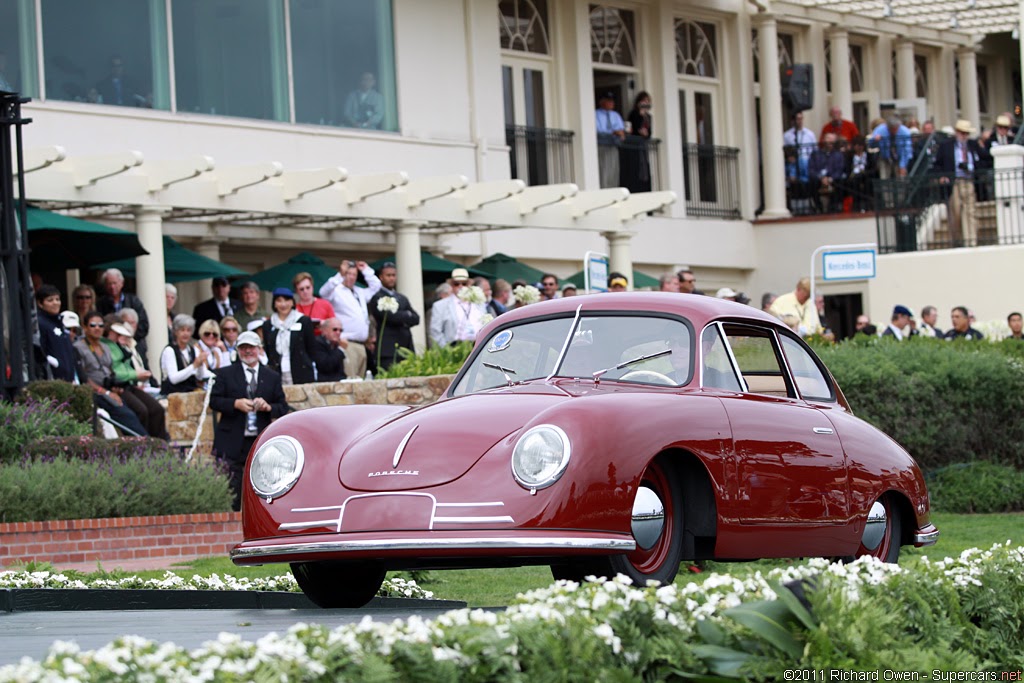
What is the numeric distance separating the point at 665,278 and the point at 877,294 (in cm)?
1113

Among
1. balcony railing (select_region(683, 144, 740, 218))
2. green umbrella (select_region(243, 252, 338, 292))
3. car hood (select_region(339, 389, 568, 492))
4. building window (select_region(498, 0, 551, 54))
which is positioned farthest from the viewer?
balcony railing (select_region(683, 144, 740, 218))

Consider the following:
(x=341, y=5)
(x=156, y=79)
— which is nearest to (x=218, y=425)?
(x=156, y=79)

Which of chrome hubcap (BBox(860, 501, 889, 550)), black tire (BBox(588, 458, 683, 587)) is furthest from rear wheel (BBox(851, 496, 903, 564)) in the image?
black tire (BBox(588, 458, 683, 587))

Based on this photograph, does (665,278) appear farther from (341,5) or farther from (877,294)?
(877,294)

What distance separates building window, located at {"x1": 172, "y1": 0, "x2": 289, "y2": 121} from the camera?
24438mm

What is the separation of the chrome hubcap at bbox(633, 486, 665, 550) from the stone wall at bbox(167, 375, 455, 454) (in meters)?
9.33

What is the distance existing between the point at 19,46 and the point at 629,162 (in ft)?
45.1

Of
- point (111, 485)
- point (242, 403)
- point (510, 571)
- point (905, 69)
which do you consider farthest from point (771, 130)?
point (510, 571)

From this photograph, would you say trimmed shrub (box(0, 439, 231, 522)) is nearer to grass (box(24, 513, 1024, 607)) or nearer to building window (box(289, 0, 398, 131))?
grass (box(24, 513, 1024, 607))

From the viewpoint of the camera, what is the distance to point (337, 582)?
29.6 feet

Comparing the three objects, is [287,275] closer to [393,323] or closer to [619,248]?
[393,323]

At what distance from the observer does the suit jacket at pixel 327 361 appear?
1866cm

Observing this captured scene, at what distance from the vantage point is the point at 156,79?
2403 centimetres

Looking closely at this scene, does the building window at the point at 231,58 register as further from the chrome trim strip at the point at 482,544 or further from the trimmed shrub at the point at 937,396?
the chrome trim strip at the point at 482,544
